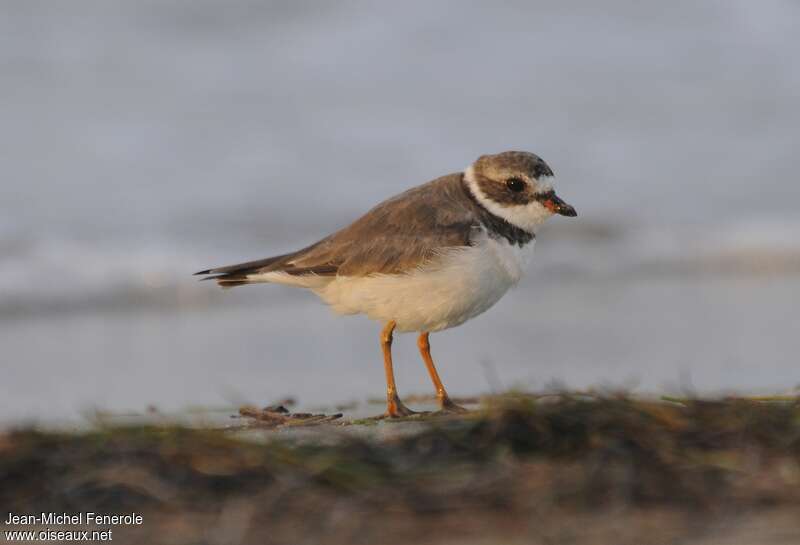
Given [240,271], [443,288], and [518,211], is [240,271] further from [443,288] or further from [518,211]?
[518,211]

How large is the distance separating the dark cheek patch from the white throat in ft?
0.05

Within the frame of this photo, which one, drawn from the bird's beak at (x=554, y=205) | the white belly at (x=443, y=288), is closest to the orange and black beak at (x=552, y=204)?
the bird's beak at (x=554, y=205)

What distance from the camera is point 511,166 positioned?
5.89 m

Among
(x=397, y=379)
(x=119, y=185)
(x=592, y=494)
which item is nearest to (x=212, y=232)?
(x=119, y=185)

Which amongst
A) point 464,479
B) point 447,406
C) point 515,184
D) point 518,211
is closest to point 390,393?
point 447,406

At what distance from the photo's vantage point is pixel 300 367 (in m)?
7.86

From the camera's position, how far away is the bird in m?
5.49

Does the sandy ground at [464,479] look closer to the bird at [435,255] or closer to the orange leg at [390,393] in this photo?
the orange leg at [390,393]

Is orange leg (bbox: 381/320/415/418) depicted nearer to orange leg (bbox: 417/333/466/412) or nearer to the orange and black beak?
orange leg (bbox: 417/333/466/412)

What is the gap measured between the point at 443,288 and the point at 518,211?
667mm

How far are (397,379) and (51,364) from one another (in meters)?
2.53

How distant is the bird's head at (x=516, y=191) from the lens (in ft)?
19.1

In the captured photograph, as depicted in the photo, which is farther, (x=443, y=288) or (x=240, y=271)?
(x=240, y=271)

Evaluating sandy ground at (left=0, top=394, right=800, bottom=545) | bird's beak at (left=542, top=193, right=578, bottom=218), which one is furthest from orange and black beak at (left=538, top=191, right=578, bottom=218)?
Result: sandy ground at (left=0, top=394, right=800, bottom=545)
